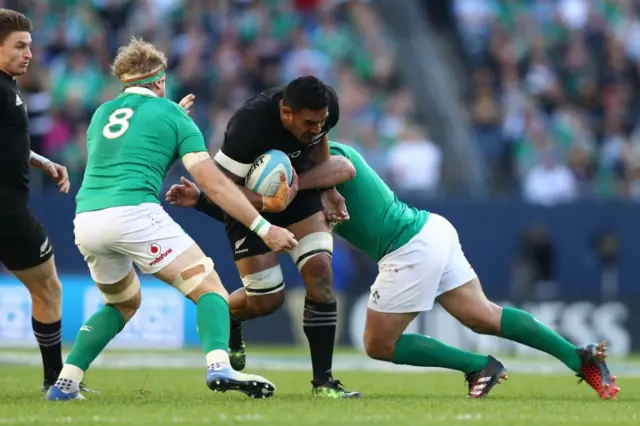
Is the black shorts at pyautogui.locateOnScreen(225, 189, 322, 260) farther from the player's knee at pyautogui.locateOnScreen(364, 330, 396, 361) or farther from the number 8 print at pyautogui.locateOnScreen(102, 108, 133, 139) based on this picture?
the number 8 print at pyautogui.locateOnScreen(102, 108, 133, 139)

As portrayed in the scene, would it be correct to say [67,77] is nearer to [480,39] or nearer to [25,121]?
[480,39]

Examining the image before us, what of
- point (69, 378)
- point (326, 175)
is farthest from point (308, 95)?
point (69, 378)

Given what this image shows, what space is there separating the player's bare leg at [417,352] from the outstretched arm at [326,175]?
0.89 metres

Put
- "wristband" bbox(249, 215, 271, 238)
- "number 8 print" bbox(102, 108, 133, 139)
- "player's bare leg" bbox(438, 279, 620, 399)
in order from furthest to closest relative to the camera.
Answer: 1. "player's bare leg" bbox(438, 279, 620, 399)
2. "number 8 print" bbox(102, 108, 133, 139)
3. "wristband" bbox(249, 215, 271, 238)

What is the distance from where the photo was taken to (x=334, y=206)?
8805 mm

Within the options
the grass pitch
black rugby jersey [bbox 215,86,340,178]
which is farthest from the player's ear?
the grass pitch

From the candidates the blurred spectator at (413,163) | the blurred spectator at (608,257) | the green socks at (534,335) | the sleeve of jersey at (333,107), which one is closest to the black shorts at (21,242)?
the sleeve of jersey at (333,107)

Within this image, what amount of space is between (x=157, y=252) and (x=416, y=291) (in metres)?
1.82

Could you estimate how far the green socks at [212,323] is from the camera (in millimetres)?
7938

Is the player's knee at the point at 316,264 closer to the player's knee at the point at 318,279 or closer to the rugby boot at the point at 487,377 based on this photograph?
the player's knee at the point at 318,279

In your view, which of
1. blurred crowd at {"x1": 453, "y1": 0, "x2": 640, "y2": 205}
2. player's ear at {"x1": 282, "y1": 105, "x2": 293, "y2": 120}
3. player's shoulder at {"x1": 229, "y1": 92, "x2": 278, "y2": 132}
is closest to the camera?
player's ear at {"x1": 282, "y1": 105, "x2": 293, "y2": 120}

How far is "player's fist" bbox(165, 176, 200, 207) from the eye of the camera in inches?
342

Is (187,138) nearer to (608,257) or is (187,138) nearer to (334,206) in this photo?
(334,206)

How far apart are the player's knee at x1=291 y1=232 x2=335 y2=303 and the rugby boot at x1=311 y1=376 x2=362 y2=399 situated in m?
0.55
